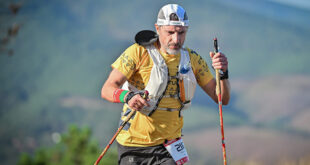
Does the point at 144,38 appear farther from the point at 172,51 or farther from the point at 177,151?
the point at 177,151

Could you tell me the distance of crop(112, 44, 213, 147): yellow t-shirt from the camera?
4484mm

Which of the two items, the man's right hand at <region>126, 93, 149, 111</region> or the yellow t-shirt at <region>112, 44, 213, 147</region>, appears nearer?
the man's right hand at <region>126, 93, 149, 111</region>

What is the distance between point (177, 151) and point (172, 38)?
3.48ft

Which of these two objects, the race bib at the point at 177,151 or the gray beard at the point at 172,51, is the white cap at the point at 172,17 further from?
the race bib at the point at 177,151

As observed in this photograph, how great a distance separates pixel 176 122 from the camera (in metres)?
4.71

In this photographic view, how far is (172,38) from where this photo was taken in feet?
14.8

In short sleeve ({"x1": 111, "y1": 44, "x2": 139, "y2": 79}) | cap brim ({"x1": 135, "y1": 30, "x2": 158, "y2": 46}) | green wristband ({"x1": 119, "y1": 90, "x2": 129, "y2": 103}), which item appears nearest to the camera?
green wristband ({"x1": 119, "y1": 90, "x2": 129, "y2": 103})

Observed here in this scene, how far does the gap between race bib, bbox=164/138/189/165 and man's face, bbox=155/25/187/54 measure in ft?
2.82

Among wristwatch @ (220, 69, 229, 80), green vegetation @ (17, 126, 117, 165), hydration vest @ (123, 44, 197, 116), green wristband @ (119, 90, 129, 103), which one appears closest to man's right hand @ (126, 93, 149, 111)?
green wristband @ (119, 90, 129, 103)

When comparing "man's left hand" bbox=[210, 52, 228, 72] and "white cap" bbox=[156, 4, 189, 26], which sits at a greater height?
"white cap" bbox=[156, 4, 189, 26]

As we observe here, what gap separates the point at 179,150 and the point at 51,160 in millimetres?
8575

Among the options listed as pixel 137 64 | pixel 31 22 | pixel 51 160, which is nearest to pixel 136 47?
pixel 137 64

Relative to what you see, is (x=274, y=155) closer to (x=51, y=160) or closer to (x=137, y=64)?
(x=51, y=160)

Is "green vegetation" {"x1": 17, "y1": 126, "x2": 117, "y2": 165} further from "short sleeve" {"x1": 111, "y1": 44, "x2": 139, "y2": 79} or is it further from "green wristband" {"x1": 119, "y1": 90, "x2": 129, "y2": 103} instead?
"green wristband" {"x1": 119, "y1": 90, "x2": 129, "y2": 103}
